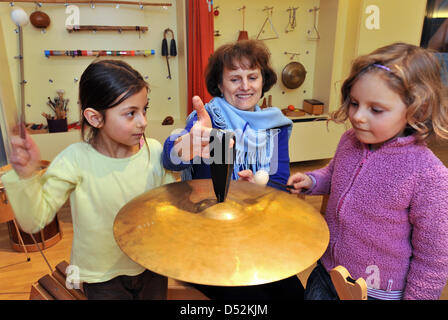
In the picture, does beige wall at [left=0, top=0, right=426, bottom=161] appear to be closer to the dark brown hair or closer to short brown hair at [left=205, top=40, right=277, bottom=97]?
short brown hair at [left=205, top=40, right=277, bottom=97]

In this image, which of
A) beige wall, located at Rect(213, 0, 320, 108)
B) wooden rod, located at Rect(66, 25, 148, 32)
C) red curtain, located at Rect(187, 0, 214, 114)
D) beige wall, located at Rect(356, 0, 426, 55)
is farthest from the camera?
beige wall, located at Rect(213, 0, 320, 108)

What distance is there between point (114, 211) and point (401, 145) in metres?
0.84

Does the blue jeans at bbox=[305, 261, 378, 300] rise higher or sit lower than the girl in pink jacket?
lower

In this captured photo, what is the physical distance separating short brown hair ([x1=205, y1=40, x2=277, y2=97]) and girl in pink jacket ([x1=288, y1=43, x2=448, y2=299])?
500mm

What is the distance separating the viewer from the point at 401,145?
0.85 metres

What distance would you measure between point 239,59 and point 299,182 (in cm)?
56

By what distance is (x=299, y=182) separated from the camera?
3.57 feet

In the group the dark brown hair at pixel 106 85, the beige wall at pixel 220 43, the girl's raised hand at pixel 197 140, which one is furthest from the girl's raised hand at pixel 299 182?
the beige wall at pixel 220 43

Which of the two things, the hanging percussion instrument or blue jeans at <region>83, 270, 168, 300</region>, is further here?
the hanging percussion instrument

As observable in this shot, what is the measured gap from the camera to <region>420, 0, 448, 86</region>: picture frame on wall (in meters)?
3.25

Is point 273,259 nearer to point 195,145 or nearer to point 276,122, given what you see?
point 195,145

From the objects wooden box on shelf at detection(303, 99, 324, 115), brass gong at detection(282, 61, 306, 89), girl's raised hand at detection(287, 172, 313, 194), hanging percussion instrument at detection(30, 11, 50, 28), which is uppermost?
hanging percussion instrument at detection(30, 11, 50, 28)

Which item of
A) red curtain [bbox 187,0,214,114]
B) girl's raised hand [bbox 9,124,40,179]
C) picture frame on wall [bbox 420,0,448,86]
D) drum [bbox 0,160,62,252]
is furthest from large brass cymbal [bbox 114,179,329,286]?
picture frame on wall [bbox 420,0,448,86]
